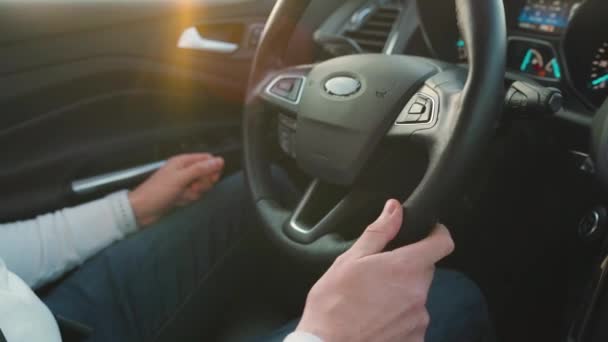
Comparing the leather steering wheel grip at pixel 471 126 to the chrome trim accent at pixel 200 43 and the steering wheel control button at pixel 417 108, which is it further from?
the chrome trim accent at pixel 200 43

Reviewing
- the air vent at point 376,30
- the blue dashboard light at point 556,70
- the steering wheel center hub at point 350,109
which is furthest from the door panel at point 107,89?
the blue dashboard light at point 556,70

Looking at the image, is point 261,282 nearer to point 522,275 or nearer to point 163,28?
point 522,275

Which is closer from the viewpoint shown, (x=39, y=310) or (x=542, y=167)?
(x=39, y=310)

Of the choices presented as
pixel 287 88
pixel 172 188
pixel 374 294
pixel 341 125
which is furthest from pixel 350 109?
pixel 172 188

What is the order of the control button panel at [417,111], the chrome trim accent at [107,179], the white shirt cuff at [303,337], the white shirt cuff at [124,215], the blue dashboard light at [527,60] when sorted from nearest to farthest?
the white shirt cuff at [303,337] → the control button panel at [417,111] → the white shirt cuff at [124,215] → the blue dashboard light at [527,60] → the chrome trim accent at [107,179]

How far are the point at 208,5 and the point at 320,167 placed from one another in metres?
0.73

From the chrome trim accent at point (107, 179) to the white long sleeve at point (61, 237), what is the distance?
30 centimetres

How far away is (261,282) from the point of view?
1.09m

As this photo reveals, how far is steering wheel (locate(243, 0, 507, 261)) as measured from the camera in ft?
2.29

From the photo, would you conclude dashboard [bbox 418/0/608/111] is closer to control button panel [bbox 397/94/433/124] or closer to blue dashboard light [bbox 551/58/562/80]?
blue dashboard light [bbox 551/58/562/80]

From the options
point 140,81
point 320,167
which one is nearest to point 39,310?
point 320,167

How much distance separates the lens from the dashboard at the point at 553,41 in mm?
1104

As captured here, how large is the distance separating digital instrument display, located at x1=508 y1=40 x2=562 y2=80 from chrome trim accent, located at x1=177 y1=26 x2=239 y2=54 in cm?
68

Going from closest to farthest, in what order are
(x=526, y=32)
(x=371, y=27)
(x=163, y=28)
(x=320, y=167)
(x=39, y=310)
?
(x=39, y=310), (x=320, y=167), (x=526, y=32), (x=163, y=28), (x=371, y=27)
